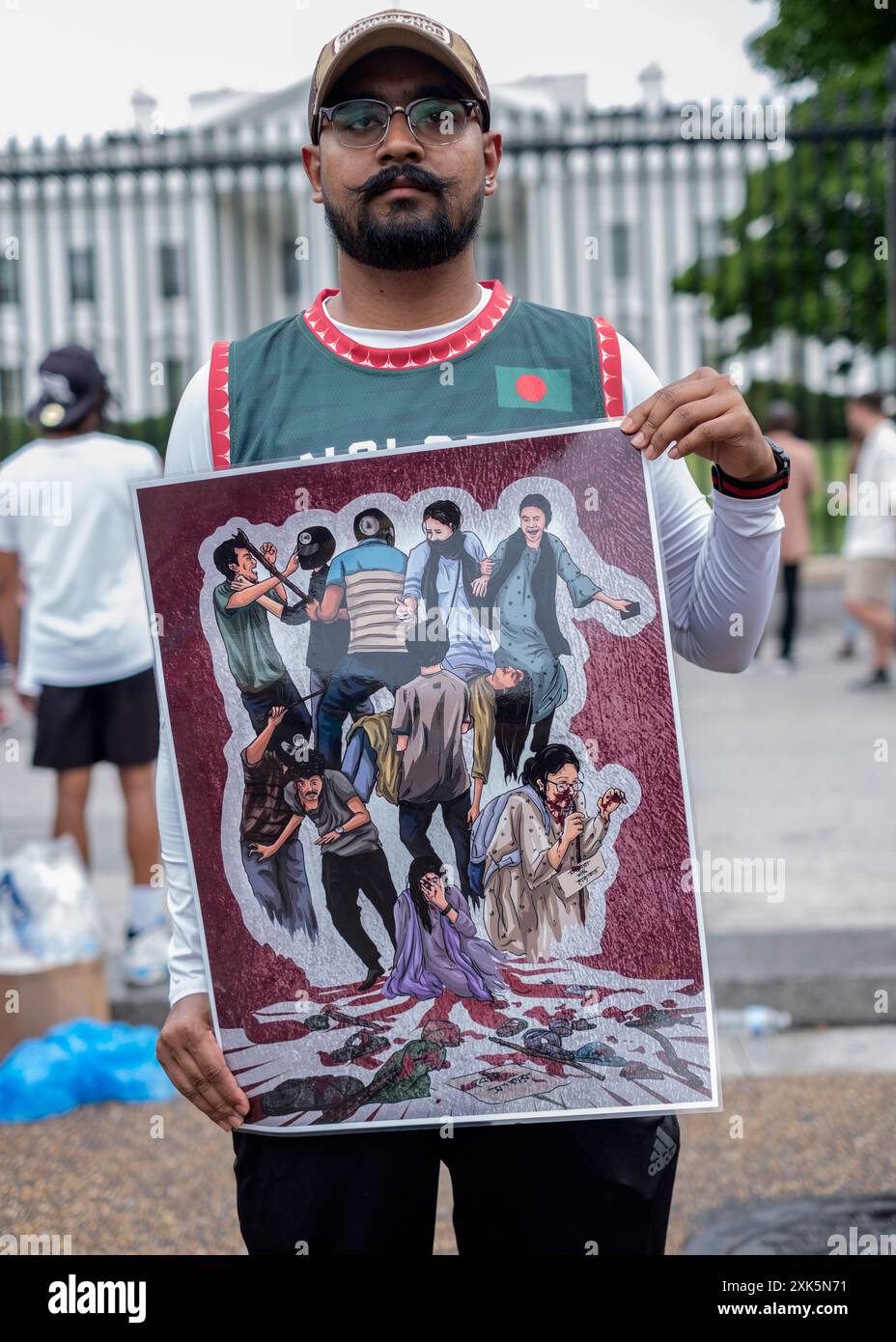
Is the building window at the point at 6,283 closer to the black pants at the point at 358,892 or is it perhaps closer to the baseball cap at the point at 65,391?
the baseball cap at the point at 65,391

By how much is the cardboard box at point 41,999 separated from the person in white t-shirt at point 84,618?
536 mm

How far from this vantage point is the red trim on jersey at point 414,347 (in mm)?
1881

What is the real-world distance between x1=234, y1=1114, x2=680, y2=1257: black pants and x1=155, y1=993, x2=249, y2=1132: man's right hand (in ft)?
0.29

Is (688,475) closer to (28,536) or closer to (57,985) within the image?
(57,985)

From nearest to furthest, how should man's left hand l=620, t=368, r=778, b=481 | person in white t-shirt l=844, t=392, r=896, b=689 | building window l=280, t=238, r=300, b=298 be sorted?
man's left hand l=620, t=368, r=778, b=481
person in white t-shirt l=844, t=392, r=896, b=689
building window l=280, t=238, r=300, b=298

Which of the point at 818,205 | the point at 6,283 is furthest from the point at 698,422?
the point at 6,283

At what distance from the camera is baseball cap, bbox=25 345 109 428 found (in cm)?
498

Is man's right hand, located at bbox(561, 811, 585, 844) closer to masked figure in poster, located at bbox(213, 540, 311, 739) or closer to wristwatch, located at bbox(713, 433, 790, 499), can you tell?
masked figure in poster, located at bbox(213, 540, 311, 739)

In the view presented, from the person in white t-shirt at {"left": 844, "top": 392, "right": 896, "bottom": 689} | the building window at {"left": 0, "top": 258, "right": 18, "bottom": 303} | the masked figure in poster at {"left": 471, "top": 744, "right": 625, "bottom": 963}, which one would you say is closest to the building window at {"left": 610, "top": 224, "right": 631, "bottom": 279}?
the building window at {"left": 0, "top": 258, "right": 18, "bottom": 303}

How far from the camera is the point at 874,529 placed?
9367 millimetres

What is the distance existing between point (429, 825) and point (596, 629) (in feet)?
1.04

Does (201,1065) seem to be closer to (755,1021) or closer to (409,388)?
(409,388)

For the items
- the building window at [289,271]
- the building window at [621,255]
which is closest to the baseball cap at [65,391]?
the building window at [621,255]

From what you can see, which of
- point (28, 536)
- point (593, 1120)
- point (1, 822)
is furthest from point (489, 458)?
point (1, 822)
